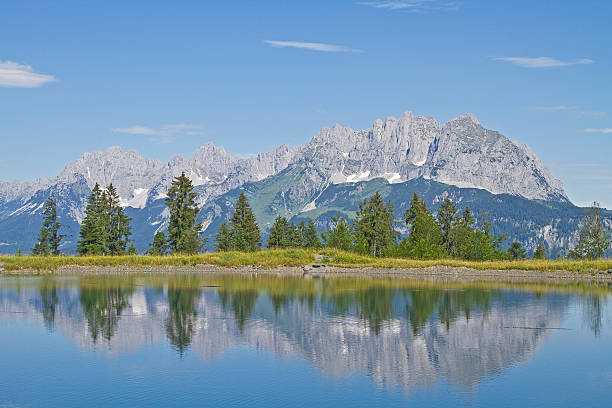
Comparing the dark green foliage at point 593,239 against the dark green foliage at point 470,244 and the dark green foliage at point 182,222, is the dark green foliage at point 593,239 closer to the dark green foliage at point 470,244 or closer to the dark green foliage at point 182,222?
the dark green foliage at point 470,244

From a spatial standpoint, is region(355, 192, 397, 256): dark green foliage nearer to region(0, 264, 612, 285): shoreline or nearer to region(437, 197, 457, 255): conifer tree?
region(437, 197, 457, 255): conifer tree

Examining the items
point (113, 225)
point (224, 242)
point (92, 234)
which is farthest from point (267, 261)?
point (92, 234)

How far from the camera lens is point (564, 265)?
3369 inches

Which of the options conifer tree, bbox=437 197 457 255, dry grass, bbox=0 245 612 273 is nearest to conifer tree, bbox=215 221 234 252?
dry grass, bbox=0 245 612 273

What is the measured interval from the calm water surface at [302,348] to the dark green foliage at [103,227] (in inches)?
1481

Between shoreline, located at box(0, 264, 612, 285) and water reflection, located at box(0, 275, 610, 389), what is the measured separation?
11.5 meters

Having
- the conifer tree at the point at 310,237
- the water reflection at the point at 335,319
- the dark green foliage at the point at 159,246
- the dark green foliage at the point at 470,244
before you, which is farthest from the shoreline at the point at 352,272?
the conifer tree at the point at 310,237

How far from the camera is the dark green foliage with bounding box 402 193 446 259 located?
9919cm

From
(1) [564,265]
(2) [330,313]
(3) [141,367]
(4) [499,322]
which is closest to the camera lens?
(3) [141,367]

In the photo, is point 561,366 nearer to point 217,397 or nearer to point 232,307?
point 217,397

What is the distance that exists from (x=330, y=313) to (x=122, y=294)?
70.2ft

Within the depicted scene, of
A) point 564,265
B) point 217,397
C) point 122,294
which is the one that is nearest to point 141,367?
point 217,397

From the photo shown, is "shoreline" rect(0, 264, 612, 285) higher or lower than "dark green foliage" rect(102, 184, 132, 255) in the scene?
lower

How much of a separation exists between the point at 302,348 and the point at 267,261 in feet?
179
